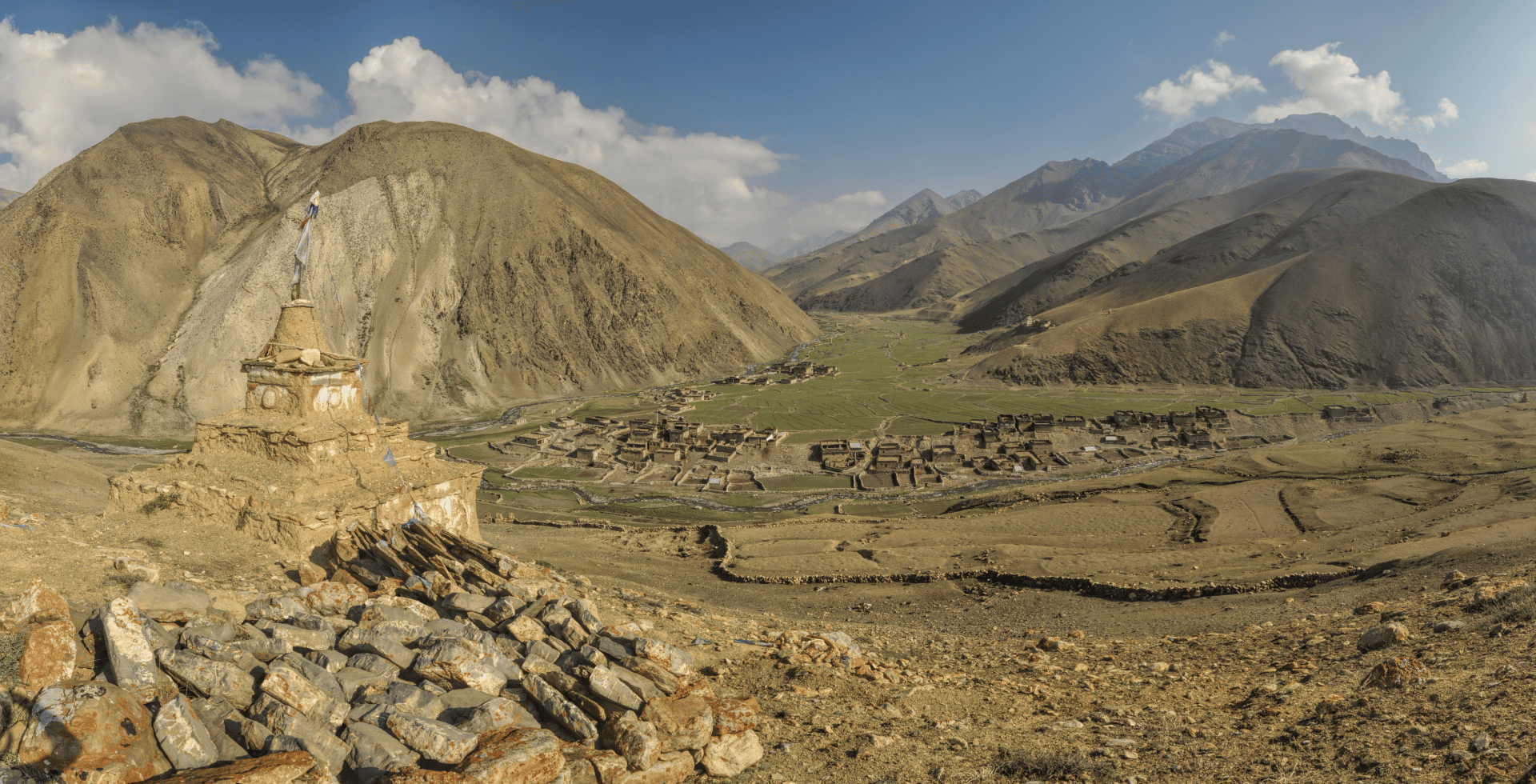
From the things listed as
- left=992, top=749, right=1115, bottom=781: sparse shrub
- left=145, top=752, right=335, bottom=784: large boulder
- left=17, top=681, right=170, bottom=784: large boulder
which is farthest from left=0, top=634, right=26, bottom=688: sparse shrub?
left=992, top=749, right=1115, bottom=781: sparse shrub

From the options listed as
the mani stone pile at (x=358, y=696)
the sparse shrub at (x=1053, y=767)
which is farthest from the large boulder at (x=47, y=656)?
the sparse shrub at (x=1053, y=767)

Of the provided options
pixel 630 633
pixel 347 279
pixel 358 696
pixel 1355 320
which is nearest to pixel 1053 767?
pixel 630 633

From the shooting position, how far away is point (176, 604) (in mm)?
7930

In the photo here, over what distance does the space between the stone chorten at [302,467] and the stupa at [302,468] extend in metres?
0.02

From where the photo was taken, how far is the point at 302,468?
14859mm

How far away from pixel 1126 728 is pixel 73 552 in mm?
14668

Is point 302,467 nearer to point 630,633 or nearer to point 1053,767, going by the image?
point 630,633

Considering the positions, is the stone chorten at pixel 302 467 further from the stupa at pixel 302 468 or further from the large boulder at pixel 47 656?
the large boulder at pixel 47 656

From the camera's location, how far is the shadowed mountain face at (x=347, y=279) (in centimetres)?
6022

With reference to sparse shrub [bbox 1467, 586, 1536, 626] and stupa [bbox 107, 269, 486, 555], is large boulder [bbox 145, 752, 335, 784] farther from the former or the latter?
sparse shrub [bbox 1467, 586, 1536, 626]

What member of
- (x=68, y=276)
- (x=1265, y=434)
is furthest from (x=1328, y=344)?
(x=68, y=276)

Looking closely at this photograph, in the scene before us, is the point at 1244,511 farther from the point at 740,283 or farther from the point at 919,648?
the point at 740,283

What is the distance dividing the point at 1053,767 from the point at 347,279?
83.8 metres

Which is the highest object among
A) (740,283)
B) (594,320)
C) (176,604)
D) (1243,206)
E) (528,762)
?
(1243,206)
